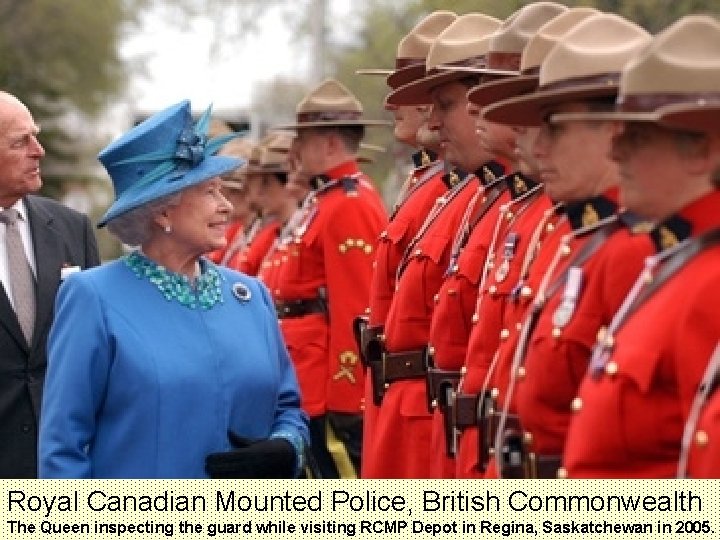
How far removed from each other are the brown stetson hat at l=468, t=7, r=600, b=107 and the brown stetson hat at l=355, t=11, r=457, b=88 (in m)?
2.61

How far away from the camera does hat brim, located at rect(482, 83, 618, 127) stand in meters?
5.49

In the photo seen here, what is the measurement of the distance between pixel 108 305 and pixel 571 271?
1.59 m

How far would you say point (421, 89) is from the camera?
27.2ft

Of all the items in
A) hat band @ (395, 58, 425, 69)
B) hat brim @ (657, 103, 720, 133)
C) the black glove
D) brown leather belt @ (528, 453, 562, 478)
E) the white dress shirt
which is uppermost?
hat brim @ (657, 103, 720, 133)

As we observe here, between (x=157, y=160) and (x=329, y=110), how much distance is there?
5.14 m

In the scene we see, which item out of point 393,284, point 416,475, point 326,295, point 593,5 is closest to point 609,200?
point 416,475

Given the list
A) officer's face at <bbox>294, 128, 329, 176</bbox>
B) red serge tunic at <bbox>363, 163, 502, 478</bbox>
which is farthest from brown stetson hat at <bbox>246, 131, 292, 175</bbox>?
red serge tunic at <bbox>363, 163, 502, 478</bbox>

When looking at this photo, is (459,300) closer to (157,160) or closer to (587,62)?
(157,160)

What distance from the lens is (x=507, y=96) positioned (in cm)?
651

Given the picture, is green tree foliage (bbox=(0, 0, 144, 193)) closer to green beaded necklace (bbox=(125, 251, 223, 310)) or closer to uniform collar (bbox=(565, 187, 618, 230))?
green beaded necklace (bbox=(125, 251, 223, 310))

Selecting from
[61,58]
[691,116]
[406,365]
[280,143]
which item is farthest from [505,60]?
[61,58]

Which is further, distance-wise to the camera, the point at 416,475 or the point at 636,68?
the point at 416,475

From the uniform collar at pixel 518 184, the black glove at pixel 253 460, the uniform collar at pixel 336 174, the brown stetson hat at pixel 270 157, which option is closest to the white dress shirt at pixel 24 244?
the black glove at pixel 253 460

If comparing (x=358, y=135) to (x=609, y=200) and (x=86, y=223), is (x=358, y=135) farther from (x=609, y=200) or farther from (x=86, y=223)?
(x=609, y=200)
